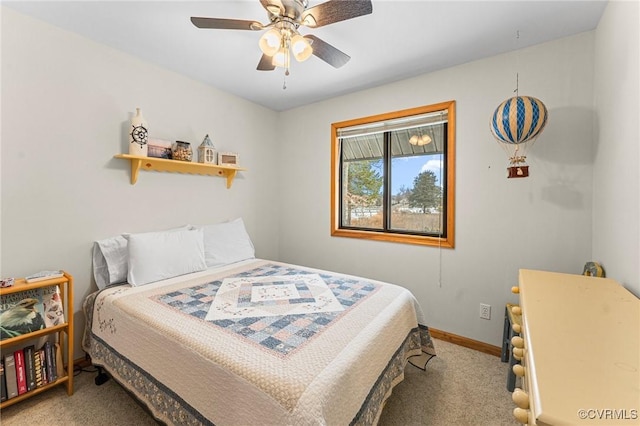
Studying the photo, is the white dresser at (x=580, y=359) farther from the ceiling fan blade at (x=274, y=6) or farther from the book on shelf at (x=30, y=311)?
the book on shelf at (x=30, y=311)

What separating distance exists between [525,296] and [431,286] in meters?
1.63

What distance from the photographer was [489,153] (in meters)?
2.29

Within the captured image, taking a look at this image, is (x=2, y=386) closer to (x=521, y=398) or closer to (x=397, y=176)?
(x=521, y=398)

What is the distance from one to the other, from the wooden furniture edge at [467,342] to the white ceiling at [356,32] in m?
2.45

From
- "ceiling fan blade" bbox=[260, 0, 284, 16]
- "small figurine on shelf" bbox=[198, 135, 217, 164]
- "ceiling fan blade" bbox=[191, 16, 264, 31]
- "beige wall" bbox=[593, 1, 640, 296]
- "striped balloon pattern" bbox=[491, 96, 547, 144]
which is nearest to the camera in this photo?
"beige wall" bbox=[593, 1, 640, 296]

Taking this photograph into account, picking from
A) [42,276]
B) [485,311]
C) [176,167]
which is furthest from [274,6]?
[485,311]

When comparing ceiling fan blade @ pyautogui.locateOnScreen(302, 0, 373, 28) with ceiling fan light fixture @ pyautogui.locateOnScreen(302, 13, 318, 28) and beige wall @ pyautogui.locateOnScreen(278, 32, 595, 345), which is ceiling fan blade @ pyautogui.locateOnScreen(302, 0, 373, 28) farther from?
beige wall @ pyautogui.locateOnScreen(278, 32, 595, 345)

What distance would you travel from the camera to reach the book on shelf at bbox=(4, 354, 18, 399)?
5.28ft

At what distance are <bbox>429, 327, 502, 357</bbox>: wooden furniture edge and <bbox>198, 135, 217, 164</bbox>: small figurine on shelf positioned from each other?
2791mm

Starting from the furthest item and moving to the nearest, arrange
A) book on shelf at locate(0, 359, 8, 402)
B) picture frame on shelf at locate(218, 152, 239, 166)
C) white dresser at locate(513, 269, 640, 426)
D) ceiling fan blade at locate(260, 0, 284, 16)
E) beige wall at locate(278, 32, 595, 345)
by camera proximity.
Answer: picture frame on shelf at locate(218, 152, 239, 166) < beige wall at locate(278, 32, 595, 345) < book on shelf at locate(0, 359, 8, 402) < ceiling fan blade at locate(260, 0, 284, 16) < white dresser at locate(513, 269, 640, 426)

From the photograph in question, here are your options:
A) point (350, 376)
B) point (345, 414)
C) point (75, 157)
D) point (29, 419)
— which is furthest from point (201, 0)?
point (29, 419)

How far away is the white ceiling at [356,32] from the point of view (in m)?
1.73

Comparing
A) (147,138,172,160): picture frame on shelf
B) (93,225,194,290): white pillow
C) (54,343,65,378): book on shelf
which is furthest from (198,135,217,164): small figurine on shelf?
(54,343,65,378): book on shelf

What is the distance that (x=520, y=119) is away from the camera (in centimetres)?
172
